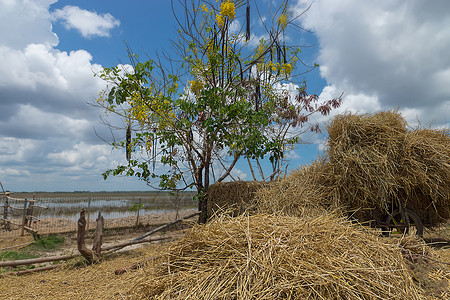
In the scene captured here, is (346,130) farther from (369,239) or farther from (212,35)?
(212,35)

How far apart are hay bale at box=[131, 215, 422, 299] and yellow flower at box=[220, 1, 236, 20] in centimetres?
550

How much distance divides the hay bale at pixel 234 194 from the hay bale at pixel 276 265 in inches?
141

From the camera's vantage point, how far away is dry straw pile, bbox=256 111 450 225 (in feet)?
15.5

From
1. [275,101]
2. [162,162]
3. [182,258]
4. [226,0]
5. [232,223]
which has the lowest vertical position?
[182,258]

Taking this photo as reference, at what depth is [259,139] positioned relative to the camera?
255 inches

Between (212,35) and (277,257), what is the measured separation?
6484 mm

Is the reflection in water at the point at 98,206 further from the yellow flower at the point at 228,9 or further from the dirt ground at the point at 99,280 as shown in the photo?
the yellow flower at the point at 228,9

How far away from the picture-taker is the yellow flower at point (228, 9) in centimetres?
645

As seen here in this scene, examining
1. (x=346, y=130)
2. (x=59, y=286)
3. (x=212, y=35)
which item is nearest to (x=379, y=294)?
(x=346, y=130)

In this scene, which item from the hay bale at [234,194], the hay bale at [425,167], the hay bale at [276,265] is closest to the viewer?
the hay bale at [276,265]

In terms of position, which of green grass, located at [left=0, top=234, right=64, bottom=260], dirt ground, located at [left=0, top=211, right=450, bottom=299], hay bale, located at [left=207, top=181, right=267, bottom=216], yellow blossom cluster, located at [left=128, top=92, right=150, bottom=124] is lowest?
green grass, located at [left=0, top=234, right=64, bottom=260]

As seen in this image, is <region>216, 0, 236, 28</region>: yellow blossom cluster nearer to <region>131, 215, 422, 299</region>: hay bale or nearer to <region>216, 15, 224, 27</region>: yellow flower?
<region>216, 15, 224, 27</region>: yellow flower

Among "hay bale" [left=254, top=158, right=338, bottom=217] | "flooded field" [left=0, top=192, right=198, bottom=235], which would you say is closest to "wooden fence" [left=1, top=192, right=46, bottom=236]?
"flooded field" [left=0, top=192, right=198, bottom=235]

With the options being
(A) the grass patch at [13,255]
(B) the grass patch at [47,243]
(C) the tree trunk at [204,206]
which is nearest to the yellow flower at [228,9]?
(C) the tree trunk at [204,206]
